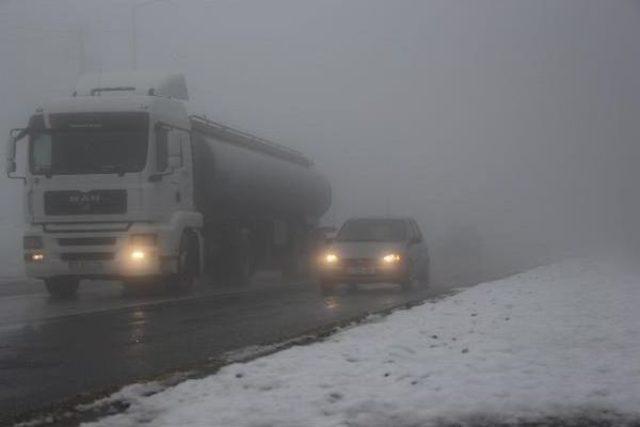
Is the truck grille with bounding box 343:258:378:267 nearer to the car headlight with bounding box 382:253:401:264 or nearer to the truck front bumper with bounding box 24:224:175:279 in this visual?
the car headlight with bounding box 382:253:401:264

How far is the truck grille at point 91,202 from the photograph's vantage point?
16828 mm

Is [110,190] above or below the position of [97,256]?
above

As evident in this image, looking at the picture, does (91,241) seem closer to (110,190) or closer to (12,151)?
(110,190)

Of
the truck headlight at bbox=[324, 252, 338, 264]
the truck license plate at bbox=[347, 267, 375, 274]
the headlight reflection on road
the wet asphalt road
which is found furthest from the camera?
the truck headlight at bbox=[324, 252, 338, 264]

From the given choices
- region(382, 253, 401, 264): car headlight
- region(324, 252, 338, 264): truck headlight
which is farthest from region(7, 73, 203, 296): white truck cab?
region(382, 253, 401, 264): car headlight

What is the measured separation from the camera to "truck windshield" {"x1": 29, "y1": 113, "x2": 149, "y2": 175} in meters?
16.9

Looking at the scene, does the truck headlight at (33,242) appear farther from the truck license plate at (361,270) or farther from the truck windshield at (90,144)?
the truck license plate at (361,270)

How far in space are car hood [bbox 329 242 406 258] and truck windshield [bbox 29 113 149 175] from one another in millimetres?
4652

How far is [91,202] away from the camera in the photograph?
1686 cm

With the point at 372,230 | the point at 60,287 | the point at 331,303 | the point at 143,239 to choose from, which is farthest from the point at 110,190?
the point at 372,230

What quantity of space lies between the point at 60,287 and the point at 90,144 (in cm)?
310

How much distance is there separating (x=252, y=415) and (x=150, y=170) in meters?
12.0

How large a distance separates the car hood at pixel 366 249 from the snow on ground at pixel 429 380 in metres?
8.12

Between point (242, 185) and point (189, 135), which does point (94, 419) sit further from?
point (242, 185)
